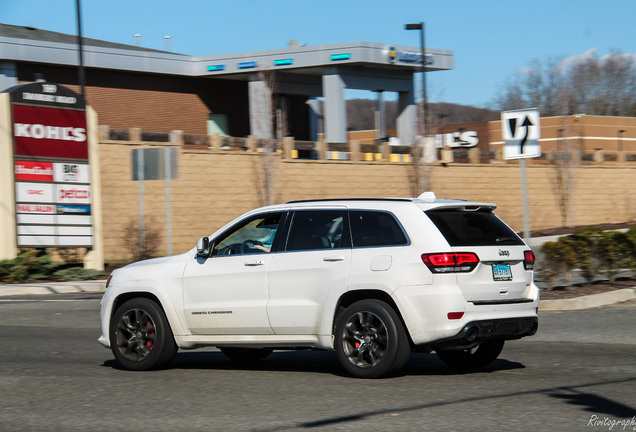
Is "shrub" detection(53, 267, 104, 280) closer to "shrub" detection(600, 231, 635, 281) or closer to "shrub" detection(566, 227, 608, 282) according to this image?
"shrub" detection(566, 227, 608, 282)

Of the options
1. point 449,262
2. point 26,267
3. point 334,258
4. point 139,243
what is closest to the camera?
point 449,262

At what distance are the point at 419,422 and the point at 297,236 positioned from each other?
2.90 metres

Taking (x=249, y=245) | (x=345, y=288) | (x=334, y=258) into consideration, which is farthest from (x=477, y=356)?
(x=249, y=245)

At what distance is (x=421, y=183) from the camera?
3828 cm

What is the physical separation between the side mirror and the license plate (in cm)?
295

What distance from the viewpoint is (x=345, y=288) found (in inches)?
330

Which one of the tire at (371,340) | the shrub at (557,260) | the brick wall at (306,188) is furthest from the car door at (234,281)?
the brick wall at (306,188)

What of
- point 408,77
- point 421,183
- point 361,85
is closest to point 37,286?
point 421,183

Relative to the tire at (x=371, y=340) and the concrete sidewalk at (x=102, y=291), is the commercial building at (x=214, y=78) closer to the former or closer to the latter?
the concrete sidewalk at (x=102, y=291)

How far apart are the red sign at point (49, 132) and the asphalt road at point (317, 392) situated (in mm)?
11579

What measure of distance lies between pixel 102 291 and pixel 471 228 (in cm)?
1418

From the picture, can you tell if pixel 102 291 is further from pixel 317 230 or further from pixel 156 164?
pixel 317 230

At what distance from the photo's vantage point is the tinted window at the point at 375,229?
27.5 feet

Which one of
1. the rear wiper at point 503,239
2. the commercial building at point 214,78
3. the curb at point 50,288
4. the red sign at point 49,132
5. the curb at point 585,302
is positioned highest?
the commercial building at point 214,78
